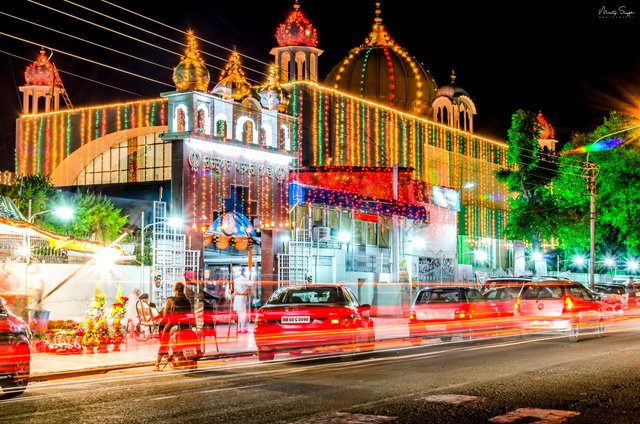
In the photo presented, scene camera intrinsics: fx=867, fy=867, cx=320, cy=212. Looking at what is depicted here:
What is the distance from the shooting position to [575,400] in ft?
34.3

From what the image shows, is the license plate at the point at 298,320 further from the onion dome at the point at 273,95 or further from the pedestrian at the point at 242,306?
the onion dome at the point at 273,95

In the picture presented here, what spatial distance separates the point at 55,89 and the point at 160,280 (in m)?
27.4

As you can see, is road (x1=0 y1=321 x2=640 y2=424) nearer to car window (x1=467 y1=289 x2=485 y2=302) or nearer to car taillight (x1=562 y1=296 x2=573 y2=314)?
car taillight (x1=562 y1=296 x2=573 y2=314)

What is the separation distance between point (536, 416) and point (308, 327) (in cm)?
740

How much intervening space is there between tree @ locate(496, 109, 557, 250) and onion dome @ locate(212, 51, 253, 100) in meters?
17.5

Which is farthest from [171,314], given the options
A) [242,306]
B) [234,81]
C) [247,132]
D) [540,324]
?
[234,81]

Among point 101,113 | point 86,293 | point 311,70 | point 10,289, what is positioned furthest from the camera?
point 101,113

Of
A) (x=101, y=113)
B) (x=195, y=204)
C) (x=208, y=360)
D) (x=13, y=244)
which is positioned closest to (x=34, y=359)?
(x=208, y=360)

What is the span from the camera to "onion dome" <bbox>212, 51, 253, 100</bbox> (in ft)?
120

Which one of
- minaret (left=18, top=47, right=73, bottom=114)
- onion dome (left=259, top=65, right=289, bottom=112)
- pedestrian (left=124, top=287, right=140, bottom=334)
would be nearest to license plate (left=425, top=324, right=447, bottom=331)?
pedestrian (left=124, top=287, right=140, bottom=334)

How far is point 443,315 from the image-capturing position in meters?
22.2

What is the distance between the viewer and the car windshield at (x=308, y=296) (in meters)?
17.2

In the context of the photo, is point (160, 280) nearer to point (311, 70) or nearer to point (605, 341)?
point (605, 341)

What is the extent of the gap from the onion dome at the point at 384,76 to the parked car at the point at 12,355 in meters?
43.6
